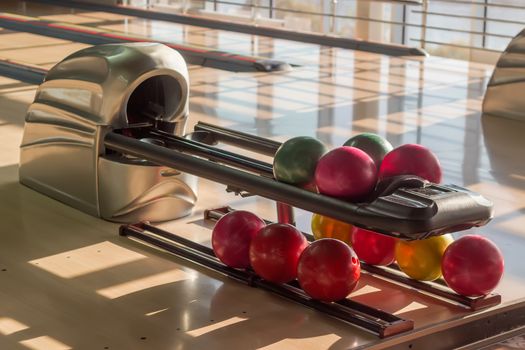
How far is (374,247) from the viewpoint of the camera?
2.71 m

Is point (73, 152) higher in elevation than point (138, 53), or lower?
lower

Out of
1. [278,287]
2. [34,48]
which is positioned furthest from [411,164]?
[34,48]

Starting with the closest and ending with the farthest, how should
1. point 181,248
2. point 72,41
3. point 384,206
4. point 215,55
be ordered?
point 384,206 → point 181,248 → point 215,55 → point 72,41

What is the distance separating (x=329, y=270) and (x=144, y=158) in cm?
78

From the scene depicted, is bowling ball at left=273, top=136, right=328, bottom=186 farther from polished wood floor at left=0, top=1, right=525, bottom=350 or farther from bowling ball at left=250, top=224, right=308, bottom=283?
polished wood floor at left=0, top=1, right=525, bottom=350

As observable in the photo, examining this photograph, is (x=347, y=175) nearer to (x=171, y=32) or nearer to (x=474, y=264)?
(x=474, y=264)

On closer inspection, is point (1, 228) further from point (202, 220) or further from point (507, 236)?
point (507, 236)

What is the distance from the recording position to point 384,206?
7.39ft

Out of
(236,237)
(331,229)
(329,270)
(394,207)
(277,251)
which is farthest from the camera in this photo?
(331,229)

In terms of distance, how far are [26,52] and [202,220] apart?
14.5ft

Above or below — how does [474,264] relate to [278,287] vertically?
above

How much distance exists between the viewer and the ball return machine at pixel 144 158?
2521 millimetres

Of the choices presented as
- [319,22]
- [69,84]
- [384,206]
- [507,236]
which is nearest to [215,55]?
[69,84]

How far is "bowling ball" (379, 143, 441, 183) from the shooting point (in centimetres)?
249
